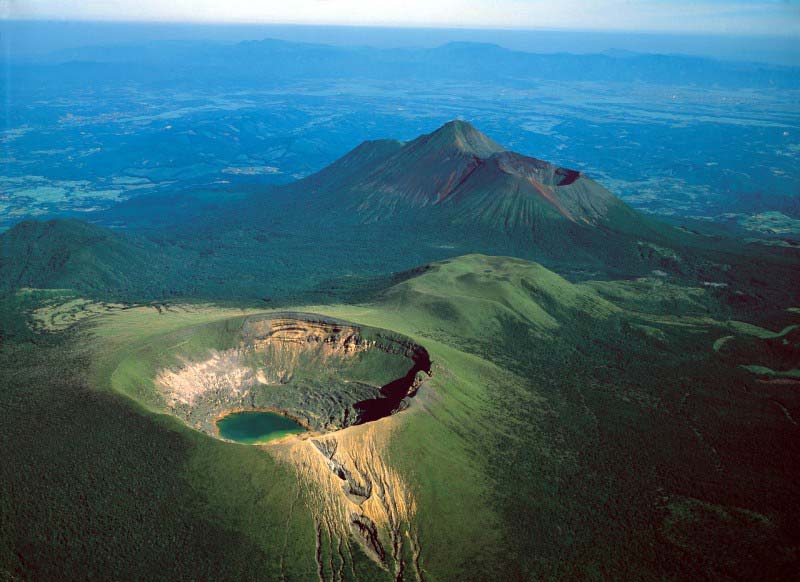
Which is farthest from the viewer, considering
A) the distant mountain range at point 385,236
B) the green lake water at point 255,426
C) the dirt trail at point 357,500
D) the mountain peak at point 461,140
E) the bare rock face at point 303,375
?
the mountain peak at point 461,140

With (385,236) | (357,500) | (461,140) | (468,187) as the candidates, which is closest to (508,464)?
(357,500)

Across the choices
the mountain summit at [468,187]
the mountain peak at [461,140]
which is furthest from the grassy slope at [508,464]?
the mountain peak at [461,140]

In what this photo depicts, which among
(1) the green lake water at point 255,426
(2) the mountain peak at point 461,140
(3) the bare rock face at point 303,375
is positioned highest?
(2) the mountain peak at point 461,140

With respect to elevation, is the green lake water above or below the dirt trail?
below

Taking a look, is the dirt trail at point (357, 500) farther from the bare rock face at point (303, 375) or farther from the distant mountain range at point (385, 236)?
the distant mountain range at point (385, 236)

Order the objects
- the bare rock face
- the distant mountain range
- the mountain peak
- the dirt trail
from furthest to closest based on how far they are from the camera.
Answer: the mountain peak < the distant mountain range < the bare rock face < the dirt trail

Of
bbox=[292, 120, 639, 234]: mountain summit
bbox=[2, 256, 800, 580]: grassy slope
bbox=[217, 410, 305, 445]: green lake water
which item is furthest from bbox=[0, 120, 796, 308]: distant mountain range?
bbox=[217, 410, 305, 445]: green lake water

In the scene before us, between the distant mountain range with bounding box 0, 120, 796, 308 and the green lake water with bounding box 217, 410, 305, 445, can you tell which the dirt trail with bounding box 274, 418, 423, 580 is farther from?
the distant mountain range with bounding box 0, 120, 796, 308
